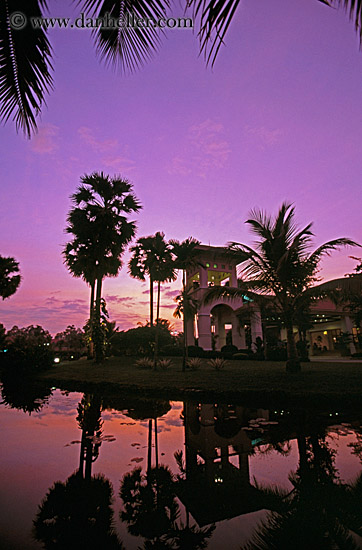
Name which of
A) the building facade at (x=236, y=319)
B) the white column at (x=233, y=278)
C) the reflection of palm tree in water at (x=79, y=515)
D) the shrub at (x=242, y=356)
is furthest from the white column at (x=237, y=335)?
the reflection of palm tree in water at (x=79, y=515)

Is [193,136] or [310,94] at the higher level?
[193,136]

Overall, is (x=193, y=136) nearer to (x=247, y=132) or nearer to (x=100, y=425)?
(x=247, y=132)

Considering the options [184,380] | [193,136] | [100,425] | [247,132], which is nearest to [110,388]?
[184,380]

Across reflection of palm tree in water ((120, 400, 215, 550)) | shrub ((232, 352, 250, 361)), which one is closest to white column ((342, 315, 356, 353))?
shrub ((232, 352, 250, 361))

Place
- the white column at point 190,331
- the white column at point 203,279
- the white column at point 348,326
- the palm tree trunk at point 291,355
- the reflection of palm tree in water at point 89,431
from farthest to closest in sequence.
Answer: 1. the white column at point 190,331
2. the white column at point 203,279
3. the white column at point 348,326
4. the palm tree trunk at point 291,355
5. the reflection of palm tree in water at point 89,431

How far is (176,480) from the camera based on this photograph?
9.97 feet

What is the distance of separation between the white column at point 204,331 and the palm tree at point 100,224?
987 cm

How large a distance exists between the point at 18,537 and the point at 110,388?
9.16 m

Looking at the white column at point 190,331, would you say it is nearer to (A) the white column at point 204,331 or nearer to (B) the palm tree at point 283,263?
(A) the white column at point 204,331

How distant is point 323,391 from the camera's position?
24.6ft

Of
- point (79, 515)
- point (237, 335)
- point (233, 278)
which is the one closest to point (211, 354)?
point (237, 335)

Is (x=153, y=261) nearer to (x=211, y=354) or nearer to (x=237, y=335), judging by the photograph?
(x=211, y=354)

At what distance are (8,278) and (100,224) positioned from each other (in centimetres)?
1920

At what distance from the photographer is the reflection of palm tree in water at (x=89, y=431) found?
3.57 m
